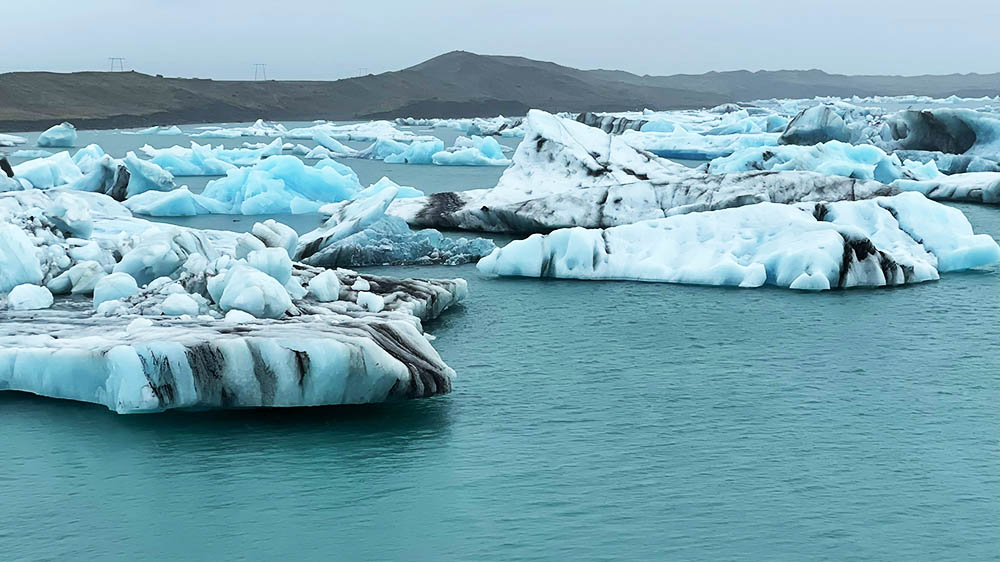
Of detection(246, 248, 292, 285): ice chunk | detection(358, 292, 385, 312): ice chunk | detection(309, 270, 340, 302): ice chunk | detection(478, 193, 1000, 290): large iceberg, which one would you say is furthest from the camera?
detection(478, 193, 1000, 290): large iceberg

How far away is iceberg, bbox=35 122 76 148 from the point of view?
4575cm

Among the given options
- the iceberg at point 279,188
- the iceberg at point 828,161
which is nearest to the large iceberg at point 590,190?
the iceberg at point 279,188

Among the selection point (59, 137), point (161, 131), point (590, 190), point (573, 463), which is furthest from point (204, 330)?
point (161, 131)

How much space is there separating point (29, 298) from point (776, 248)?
9.41 meters

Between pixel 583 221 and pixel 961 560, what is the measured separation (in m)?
14.0

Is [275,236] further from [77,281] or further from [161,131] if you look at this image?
[161,131]

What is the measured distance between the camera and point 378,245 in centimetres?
1736

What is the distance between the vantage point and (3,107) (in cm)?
7069

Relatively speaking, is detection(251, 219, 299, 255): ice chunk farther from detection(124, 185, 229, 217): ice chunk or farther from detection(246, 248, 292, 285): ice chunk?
detection(124, 185, 229, 217): ice chunk

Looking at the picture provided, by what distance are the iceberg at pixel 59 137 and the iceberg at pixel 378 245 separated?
31607 mm

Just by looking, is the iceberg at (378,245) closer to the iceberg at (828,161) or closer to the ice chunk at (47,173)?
the ice chunk at (47,173)

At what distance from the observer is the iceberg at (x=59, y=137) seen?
45.8 metres

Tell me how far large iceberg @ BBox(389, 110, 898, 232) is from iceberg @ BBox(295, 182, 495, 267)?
9.76ft

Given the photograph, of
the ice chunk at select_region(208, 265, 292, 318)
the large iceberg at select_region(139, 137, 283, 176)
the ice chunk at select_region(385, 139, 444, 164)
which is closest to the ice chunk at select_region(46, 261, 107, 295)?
the ice chunk at select_region(208, 265, 292, 318)
